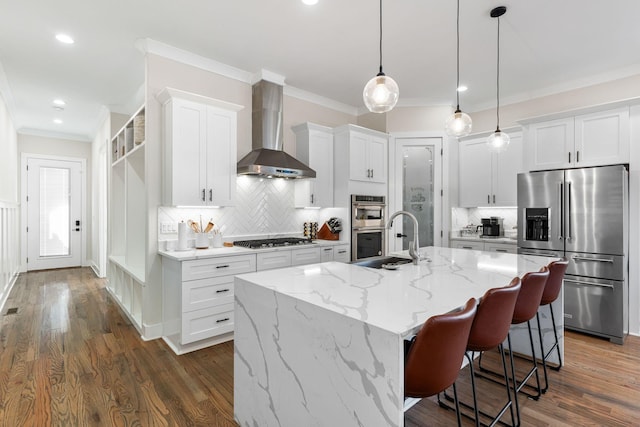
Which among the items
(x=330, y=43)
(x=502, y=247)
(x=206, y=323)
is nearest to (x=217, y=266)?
(x=206, y=323)

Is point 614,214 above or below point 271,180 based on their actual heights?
below

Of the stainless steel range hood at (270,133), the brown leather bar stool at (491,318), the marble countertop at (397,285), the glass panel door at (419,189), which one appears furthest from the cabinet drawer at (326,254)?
the brown leather bar stool at (491,318)

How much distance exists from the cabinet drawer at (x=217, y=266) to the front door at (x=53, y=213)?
610 cm

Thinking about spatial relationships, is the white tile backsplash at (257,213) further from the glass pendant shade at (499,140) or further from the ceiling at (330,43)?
the glass pendant shade at (499,140)

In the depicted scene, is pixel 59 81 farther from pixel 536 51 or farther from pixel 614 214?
pixel 614 214

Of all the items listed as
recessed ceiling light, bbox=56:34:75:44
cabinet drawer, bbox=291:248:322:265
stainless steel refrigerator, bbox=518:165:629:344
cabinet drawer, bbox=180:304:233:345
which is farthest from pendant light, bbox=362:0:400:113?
recessed ceiling light, bbox=56:34:75:44

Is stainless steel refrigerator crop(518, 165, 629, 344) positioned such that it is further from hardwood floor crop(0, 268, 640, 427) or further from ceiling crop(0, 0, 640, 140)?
ceiling crop(0, 0, 640, 140)

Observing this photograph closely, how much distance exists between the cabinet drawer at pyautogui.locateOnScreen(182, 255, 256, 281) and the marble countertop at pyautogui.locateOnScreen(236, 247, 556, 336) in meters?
1.27

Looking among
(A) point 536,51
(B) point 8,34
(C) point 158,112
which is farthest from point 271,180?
(A) point 536,51

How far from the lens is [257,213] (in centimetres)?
422

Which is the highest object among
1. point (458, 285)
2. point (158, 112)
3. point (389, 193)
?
Result: point (158, 112)

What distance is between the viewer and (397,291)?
66.5 inches

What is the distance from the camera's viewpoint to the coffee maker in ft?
15.8

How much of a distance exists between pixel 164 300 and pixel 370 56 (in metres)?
3.46
